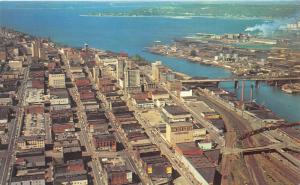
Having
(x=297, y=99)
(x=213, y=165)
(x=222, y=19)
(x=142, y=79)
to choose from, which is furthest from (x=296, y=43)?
(x=222, y=19)

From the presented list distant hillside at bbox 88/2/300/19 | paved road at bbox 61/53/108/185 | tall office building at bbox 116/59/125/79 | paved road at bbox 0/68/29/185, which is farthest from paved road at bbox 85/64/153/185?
distant hillside at bbox 88/2/300/19

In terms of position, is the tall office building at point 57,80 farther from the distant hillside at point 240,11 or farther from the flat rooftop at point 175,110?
the distant hillside at point 240,11

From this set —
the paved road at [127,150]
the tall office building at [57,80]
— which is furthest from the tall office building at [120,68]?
the tall office building at [57,80]

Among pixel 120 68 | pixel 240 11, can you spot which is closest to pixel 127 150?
pixel 120 68

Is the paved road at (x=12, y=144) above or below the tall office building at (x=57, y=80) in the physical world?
below

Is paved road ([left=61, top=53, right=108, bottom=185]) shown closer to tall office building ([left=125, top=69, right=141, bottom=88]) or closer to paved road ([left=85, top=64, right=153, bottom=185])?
paved road ([left=85, top=64, right=153, bottom=185])

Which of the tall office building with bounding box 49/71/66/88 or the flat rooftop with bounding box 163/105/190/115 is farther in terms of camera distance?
the tall office building with bounding box 49/71/66/88

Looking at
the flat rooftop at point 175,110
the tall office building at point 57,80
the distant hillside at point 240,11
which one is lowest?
the flat rooftop at point 175,110

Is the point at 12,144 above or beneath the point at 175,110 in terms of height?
beneath

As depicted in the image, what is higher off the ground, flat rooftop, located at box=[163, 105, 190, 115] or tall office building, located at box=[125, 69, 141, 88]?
tall office building, located at box=[125, 69, 141, 88]

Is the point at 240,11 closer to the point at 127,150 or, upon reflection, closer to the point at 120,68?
the point at 120,68

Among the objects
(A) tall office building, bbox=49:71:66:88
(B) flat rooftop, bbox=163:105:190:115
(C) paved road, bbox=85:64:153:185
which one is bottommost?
(C) paved road, bbox=85:64:153:185
